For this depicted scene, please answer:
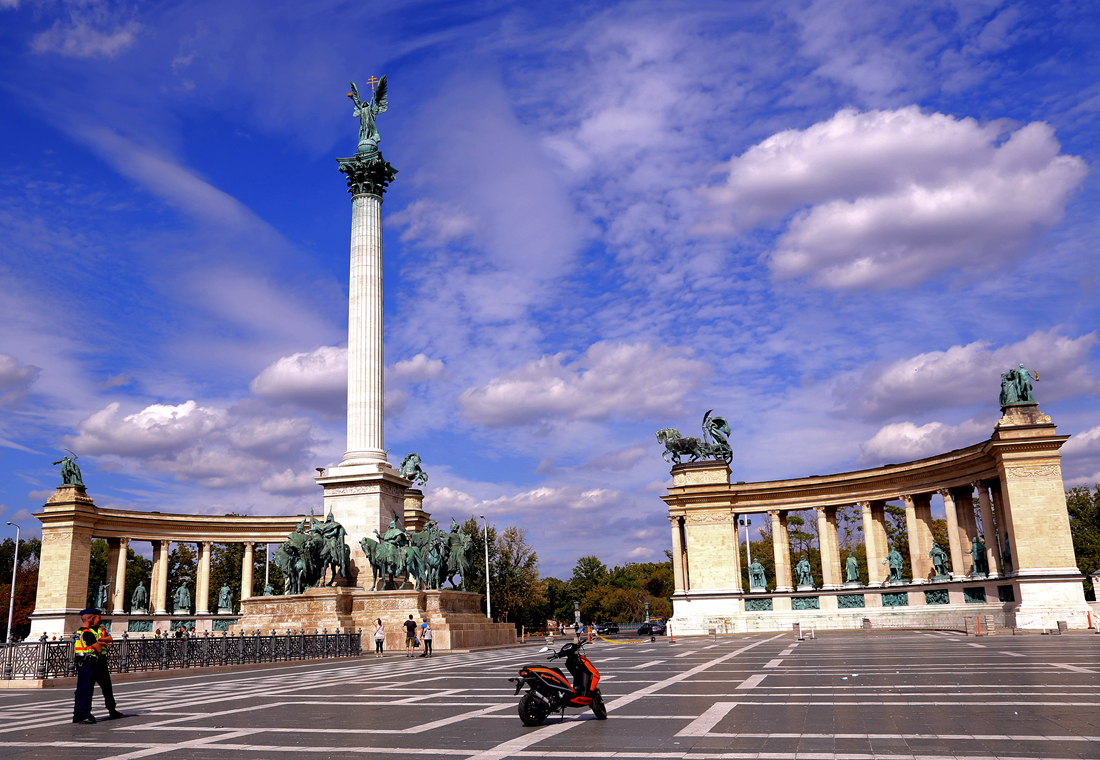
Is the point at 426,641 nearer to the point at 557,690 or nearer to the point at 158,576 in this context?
the point at 557,690

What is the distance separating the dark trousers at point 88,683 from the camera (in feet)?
48.6

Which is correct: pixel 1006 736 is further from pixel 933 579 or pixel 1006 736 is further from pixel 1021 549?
pixel 933 579

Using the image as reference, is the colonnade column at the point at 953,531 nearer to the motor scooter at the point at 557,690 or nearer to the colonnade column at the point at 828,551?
the colonnade column at the point at 828,551

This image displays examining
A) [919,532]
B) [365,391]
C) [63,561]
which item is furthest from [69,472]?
[919,532]

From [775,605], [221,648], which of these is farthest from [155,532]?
[775,605]

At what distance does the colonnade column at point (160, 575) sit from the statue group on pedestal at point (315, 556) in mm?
35711

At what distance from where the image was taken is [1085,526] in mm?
74625

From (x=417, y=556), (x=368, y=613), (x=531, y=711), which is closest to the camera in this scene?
(x=531, y=711)

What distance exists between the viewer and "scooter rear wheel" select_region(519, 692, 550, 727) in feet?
42.3

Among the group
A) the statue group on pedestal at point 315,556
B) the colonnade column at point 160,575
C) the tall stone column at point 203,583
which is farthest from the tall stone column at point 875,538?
the colonnade column at point 160,575

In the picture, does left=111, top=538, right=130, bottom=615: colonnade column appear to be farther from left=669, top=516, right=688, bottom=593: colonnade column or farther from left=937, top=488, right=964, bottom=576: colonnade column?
left=937, top=488, right=964, bottom=576: colonnade column

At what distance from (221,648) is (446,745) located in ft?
78.3

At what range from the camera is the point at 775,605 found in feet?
202

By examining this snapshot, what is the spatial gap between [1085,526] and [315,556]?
228 feet
